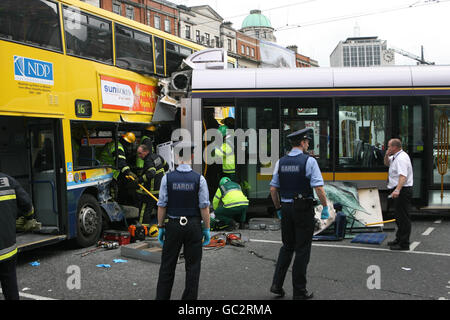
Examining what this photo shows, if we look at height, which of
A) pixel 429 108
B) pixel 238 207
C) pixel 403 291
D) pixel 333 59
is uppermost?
pixel 333 59

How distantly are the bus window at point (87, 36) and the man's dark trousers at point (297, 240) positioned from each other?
475 cm

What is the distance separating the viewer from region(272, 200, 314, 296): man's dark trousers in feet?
16.1

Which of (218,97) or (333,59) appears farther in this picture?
(333,59)

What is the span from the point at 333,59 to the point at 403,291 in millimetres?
138194

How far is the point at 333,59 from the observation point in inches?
5364

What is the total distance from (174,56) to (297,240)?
7.08 meters

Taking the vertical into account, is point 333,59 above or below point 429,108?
above

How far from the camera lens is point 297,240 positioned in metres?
4.94

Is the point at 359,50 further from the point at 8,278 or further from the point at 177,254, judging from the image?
the point at 8,278

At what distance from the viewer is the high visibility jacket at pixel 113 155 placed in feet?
28.2

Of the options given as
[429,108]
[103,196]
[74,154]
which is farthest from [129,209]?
[429,108]

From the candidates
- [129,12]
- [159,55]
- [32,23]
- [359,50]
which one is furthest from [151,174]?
[359,50]

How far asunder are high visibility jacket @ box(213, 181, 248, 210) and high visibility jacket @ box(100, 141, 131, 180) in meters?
1.85
